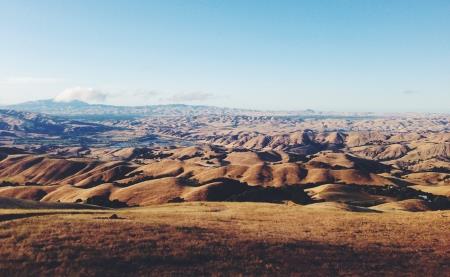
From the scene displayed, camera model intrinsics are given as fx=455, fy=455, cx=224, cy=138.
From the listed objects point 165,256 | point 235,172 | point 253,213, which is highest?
point 165,256

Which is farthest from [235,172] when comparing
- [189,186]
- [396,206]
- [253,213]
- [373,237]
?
[373,237]

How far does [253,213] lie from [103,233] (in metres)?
27.2

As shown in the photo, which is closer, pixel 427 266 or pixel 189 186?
pixel 427 266

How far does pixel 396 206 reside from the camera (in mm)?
93875

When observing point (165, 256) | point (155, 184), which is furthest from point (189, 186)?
point (165, 256)

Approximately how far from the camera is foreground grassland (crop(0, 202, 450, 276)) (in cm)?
2961

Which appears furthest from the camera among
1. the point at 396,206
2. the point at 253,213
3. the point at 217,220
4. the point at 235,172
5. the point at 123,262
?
the point at 235,172

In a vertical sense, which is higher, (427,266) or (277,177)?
(427,266)

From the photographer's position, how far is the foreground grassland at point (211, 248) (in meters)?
29.6

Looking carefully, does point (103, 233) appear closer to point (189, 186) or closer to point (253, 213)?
point (253, 213)

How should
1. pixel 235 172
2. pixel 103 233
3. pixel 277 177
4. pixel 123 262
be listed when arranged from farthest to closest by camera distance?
pixel 235 172 → pixel 277 177 → pixel 103 233 → pixel 123 262

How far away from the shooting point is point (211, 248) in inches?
1347

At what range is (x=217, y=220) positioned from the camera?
4947 cm

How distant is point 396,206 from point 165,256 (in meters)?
73.9
